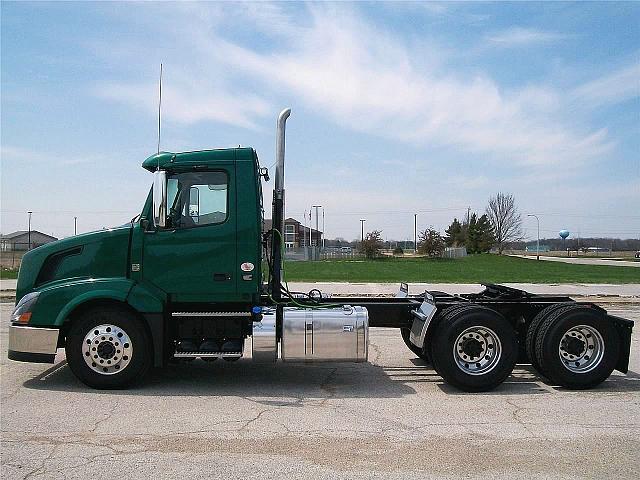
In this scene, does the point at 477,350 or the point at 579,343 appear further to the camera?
the point at 579,343

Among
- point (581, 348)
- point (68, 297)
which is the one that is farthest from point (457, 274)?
point (68, 297)

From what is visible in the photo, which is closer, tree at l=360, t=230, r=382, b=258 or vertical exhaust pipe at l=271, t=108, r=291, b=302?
vertical exhaust pipe at l=271, t=108, r=291, b=302

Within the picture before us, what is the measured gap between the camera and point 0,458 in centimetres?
495

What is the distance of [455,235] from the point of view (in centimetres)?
8100

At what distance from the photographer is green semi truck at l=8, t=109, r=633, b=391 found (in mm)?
7168

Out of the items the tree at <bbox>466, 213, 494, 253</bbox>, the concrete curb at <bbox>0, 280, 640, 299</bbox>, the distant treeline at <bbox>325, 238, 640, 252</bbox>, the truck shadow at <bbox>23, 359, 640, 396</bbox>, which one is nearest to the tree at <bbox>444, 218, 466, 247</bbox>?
the tree at <bbox>466, 213, 494, 253</bbox>

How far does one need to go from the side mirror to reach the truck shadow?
2.05m

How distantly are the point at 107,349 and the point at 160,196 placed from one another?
1.88 m

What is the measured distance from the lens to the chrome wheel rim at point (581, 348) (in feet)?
24.8

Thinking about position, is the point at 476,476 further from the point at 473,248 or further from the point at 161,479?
the point at 473,248

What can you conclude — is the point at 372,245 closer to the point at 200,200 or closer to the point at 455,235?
the point at 455,235

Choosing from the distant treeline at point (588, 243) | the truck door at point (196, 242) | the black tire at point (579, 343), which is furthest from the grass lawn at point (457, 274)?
the distant treeline at point (588, 243)

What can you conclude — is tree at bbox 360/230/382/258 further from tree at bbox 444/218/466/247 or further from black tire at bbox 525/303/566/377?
black tire at bbox 525/303/566/377

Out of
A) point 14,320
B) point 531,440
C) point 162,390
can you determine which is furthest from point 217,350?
point 531,440
